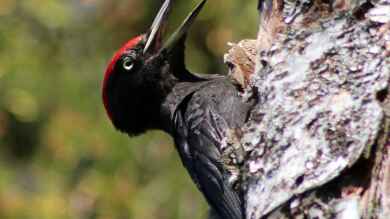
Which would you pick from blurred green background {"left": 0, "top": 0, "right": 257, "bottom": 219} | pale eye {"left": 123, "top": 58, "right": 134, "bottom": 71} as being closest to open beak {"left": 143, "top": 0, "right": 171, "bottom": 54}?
pale eye {"left": 123, "top": 58, "right": 134, "bottom": 71}

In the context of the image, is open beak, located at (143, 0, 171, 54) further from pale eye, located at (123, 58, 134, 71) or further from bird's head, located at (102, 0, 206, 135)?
pale eye, located at (123, 58, 134, 71)

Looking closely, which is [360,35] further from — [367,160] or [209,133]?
[209,133]

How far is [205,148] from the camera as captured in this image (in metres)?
5.57

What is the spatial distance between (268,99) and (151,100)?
2.16 m

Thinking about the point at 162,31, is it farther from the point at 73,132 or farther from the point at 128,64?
the point at 73,132

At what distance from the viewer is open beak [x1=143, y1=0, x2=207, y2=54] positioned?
6.07 meters

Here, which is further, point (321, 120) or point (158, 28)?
point (158, 28)

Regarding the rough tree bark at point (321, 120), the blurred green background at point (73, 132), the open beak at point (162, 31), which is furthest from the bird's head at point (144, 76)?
the rough tree bark at point (321, 120)

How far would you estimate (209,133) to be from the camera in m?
5.57

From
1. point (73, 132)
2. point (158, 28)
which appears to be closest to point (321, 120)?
point (158, 28)

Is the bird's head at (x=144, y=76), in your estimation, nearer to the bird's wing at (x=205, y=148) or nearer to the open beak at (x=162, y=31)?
the open beak at (x=162, y=31)

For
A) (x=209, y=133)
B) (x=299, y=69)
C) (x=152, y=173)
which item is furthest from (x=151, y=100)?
(x=299, y=69)

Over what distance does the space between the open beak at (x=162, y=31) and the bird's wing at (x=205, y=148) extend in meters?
0.47

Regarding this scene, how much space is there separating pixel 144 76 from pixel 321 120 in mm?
2477
